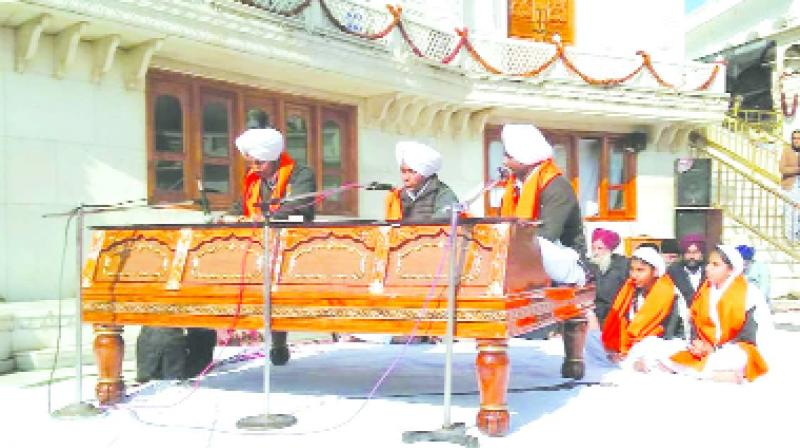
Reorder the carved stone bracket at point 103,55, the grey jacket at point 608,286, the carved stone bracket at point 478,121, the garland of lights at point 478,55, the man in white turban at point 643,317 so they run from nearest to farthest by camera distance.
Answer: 1. the man in white turban at point 643,317
2. the grey jacket at point 608,286
3. the carved stone bracket at point 103,55
4. the garland of lights at point 478,55
5. the carved stone bracket at point 478,121

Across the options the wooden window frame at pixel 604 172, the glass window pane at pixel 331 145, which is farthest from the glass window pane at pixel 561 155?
the glass window pane at pixel 331 145

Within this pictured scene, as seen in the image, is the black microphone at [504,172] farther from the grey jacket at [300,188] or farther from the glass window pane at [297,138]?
the glass window pane at [297,138]

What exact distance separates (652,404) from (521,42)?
946 cm

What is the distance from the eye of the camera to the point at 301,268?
15.9ft

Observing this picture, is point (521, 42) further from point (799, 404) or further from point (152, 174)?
point (799, 404)

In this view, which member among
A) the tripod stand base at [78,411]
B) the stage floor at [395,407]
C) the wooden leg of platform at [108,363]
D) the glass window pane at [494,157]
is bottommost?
the stage floor at [395,407]

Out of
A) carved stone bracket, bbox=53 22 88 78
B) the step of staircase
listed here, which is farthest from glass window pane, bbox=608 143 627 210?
carved stone bracket, bbox=53 22 88 78

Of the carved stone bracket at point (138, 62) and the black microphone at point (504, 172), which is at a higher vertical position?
the carved stone bracket at point (138, 62)

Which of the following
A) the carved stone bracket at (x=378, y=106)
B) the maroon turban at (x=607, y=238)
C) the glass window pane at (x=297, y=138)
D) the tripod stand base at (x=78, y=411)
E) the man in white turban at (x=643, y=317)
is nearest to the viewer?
the tripod stand base at (x=78, y=411)

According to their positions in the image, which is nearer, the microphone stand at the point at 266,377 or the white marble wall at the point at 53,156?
the microphone stand at the point at 266,377

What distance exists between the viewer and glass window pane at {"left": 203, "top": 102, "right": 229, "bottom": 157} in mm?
10227

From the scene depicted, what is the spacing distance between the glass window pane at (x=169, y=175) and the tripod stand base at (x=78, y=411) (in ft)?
16.1

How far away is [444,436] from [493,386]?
35cm

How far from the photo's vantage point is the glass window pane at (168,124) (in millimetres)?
9664
